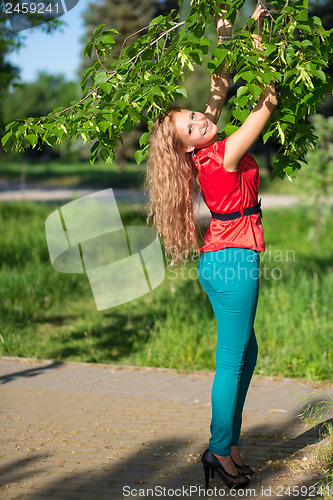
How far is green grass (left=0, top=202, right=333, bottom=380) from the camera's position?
18.2 ft

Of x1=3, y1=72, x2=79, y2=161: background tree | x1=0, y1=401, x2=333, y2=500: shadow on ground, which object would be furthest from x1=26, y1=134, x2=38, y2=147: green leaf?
x1=3, y1=72, x2=79, y2=161: background tree

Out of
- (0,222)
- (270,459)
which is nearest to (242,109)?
(270,459)

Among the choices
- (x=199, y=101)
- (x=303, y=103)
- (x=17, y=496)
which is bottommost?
(x=199, y=101)

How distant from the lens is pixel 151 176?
307 centimetres

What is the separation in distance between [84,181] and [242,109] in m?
29.2

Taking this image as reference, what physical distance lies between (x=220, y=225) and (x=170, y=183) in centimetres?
32

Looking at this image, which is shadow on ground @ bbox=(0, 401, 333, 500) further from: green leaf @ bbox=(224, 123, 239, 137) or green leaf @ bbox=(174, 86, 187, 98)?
green leaf @ bbox=(174, 86, 187, 98)

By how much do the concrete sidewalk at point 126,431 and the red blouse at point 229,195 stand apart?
126 centimetres

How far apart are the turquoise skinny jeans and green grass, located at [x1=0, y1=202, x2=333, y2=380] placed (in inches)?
87.0

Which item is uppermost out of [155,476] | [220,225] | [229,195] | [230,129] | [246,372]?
[230,129]

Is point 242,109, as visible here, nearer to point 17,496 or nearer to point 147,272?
point 17,496

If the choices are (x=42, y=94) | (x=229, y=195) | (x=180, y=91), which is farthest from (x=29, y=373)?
(x=42, y=94)

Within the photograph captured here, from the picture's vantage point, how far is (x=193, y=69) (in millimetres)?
2975

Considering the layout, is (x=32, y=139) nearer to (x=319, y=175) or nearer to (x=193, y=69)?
(x=193, y=69)
